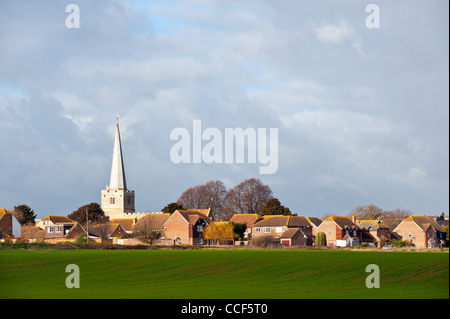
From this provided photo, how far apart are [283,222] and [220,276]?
258 ft

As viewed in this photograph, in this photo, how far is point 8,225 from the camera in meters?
135

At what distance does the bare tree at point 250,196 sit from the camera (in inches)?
6334

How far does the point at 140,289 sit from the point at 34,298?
840cm

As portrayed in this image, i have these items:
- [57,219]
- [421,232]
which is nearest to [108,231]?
[57,219]

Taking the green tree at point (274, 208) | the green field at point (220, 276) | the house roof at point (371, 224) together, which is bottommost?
the green field at point (220, 276)

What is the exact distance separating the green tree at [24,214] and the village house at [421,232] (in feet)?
301

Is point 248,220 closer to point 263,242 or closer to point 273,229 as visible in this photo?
point 273,229

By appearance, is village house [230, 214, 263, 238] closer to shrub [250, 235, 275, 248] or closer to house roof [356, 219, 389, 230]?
house roof [356, 219, 389, 230]

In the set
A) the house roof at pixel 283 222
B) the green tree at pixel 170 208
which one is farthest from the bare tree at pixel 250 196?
the house roof at pixel 283 222

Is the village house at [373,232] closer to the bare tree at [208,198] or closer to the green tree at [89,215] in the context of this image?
the bare tree at [208,198]

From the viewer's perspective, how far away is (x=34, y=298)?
125ft

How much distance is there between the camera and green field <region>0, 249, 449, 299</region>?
41.0 m

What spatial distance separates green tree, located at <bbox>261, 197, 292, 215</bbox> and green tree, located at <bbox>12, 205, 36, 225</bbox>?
60618 mm
